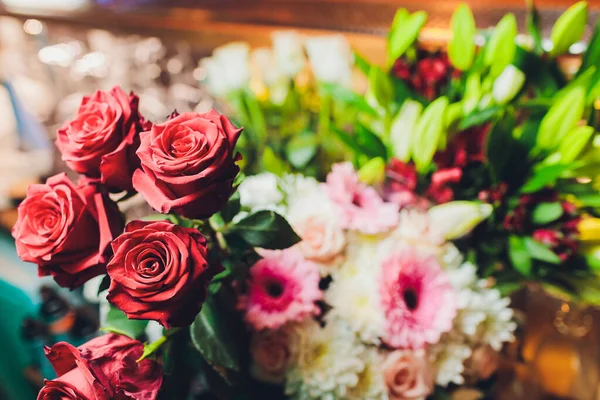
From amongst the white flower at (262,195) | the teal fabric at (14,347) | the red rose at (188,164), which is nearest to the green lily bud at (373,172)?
the white flower at (262,195)

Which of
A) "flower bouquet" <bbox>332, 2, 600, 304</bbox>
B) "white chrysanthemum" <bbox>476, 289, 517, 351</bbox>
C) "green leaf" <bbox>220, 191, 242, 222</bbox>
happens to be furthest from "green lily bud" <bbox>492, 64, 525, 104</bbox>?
"green leaf" <bbox>220, 191, 242, 222</bbox>

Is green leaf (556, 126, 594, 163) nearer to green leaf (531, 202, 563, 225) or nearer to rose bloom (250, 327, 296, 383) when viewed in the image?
green leaf (531, 202, 563, 225)

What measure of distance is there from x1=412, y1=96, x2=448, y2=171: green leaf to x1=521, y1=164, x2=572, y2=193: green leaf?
4.4 inches

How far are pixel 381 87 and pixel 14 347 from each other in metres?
0.77

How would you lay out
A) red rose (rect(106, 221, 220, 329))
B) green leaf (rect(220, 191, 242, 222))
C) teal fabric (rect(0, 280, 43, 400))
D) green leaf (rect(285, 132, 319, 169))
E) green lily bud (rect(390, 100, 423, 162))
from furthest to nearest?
1. teal fabric (rect(0, 280, 43, 400))
2. green leaf (rect(285, 132, 319, 169))
3. green lily bud (rect(390, 100, 423, 162))
4. green leaf (rect(220, 191, 242, 222))
5. red rose (rect(106, 221, 220, 329))

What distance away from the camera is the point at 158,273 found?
357 millimetres

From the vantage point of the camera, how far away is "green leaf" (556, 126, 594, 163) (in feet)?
1.64

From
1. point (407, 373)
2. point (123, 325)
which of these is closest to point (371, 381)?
point (407, 373)

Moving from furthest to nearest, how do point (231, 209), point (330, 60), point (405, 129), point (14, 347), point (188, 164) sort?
point (14, 347)
point (330, 60)
point (405, 129)
point (231, 209)
point (188, 164)

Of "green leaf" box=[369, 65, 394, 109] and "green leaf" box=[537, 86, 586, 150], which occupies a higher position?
"green leaf" box=[537, 86, 586, 150]

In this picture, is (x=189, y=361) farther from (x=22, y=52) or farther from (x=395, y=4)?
(x=22, y=52)

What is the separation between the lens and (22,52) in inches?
53.3

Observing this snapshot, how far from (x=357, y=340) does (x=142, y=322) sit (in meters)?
0.22

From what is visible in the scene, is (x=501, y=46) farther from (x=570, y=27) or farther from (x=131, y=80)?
(x=131, y=80)
